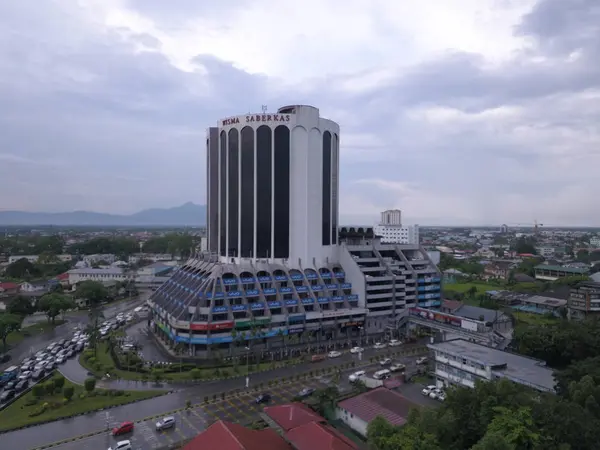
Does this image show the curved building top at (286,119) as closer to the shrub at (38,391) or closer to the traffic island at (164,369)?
the traffic island at (164,369)

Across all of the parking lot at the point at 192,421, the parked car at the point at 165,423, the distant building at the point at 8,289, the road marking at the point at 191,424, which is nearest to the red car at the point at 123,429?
the parking lot at the point at 192,421

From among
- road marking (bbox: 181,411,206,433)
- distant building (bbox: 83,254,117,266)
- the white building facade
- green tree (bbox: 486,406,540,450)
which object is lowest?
road marking (bbox: 181,411,206,433)

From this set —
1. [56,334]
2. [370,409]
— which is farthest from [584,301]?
[56,334]

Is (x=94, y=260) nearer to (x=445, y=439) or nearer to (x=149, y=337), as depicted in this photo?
(x=149, y=337)

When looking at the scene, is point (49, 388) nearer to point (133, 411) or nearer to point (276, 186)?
point (133, 411)

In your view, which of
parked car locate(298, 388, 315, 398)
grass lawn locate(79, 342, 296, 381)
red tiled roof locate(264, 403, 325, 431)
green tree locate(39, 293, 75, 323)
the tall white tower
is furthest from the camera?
the tall white tower

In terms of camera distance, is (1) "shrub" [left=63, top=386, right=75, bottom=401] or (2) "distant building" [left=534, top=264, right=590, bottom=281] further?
(2) "distant building" [left=534, top=264, right=590, bottom=281]

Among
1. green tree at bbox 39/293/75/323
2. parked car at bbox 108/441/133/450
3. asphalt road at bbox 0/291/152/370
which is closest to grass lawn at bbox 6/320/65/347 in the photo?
asphalt road at bbox 0/291/152/370

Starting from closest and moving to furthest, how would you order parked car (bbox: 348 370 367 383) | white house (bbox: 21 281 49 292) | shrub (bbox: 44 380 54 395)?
1. shrub (bbox: 44 380 54 395)
2. parked car (bbox: 348 370 367 383)
3. white house (bbox: 21 281 49 292)

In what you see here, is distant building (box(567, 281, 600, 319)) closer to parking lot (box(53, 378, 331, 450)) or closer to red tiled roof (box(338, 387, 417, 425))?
red tiled roof (box(338, 387, 417, 425))
